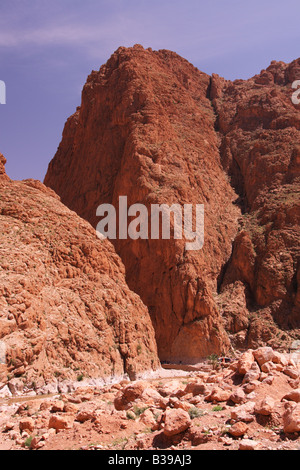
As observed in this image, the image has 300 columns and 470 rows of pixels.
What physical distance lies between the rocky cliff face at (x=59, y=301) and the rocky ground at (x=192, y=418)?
11.2m

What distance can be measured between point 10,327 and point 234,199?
52872mm

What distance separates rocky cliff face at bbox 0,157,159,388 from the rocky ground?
11233 mm

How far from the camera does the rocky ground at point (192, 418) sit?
28.2 feet

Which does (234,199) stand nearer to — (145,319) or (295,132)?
(295,132)

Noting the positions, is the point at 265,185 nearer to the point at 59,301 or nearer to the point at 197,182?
the point at 197,182

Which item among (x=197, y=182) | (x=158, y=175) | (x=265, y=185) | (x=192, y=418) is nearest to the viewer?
(x=192, y=418)

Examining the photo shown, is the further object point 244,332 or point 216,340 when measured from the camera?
point 244,332

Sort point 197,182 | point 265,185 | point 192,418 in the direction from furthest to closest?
point 265,185 < point 197,182 < point 192,418

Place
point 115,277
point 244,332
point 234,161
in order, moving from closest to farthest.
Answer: point 115,277 < point 244,332 < point 234,161

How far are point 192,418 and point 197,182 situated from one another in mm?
56274

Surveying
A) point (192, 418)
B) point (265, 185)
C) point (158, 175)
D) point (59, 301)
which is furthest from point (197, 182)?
point (192, 418)

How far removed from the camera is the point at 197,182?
212 feet

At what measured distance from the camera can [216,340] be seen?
46.7m
